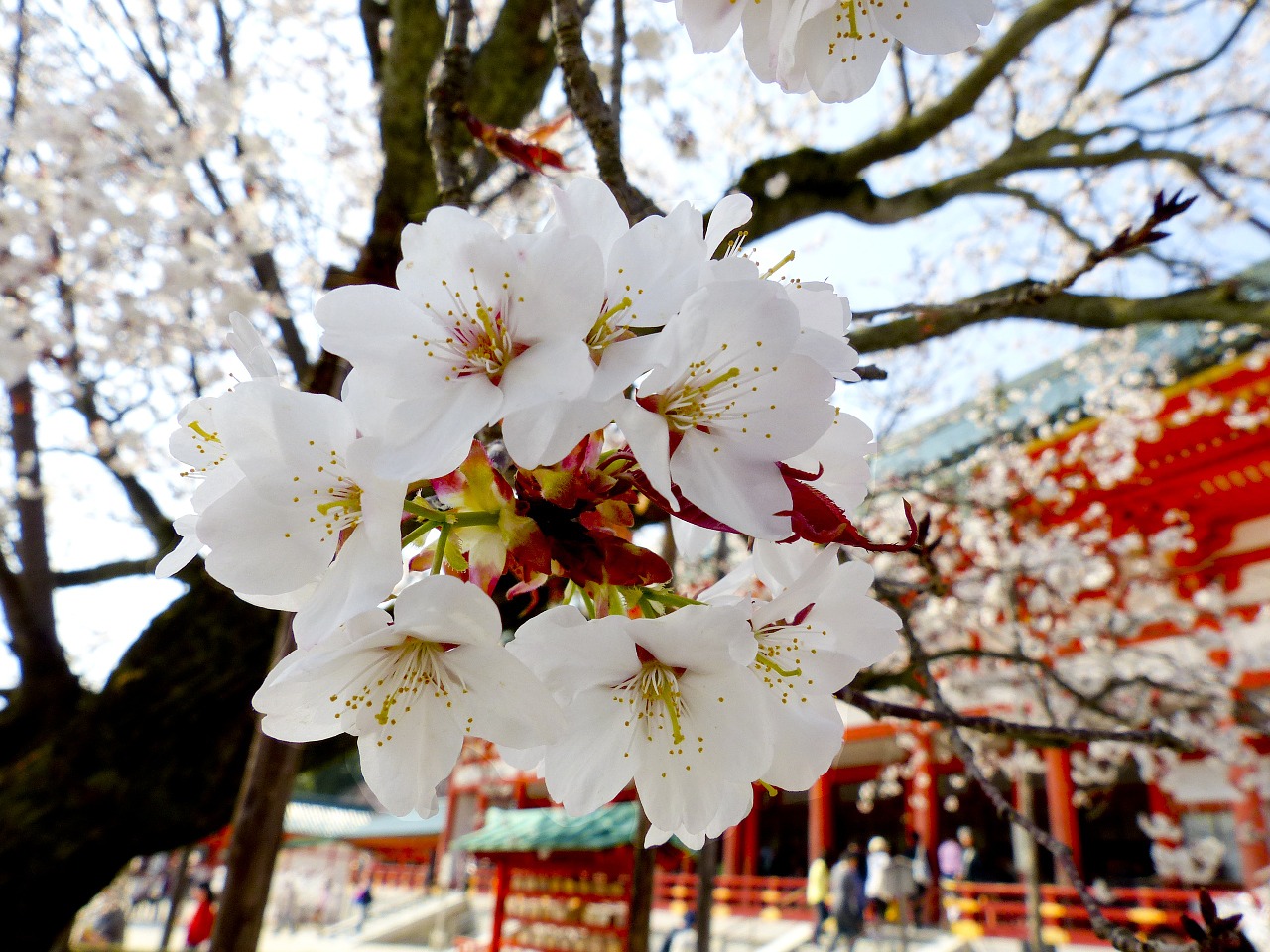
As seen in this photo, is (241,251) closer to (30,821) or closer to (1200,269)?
(30,821)

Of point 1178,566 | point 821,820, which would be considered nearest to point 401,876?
point 821,820

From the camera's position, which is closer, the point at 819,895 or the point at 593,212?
the point at 593,212

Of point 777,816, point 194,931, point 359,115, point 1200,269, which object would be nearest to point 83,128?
point 359,115

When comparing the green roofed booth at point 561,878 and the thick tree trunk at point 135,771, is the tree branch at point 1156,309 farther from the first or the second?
the green roofed booth at point 561,878

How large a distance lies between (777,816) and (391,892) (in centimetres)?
875

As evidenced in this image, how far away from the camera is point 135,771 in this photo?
8.11ft

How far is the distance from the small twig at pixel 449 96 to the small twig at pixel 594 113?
0.82ft

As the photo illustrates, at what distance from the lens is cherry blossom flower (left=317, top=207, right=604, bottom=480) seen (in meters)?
0.55

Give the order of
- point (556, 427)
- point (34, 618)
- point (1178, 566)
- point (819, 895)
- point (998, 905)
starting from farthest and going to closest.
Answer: point (819, 895), point (1178, 566), point (998, 905), point (34, 618), point (556, 427)

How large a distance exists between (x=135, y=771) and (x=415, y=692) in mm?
2357

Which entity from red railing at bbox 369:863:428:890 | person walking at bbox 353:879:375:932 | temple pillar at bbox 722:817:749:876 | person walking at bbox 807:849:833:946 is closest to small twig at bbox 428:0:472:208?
person walking at bbox 807:849:833:946

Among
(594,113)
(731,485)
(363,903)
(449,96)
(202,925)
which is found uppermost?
(449,96)

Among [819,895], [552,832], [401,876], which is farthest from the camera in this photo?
[401,876]

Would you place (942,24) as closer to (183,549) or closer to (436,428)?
(436,428)
